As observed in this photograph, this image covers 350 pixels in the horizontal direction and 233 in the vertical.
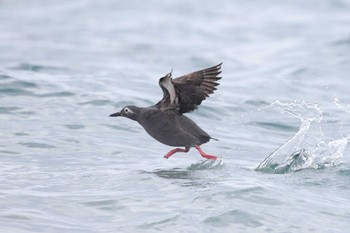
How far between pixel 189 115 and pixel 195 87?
5173mm

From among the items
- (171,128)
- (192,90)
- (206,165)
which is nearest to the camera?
(171,128)

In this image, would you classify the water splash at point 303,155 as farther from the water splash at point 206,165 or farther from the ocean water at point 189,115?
the water splash at point 206,165

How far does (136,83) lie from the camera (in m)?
18.8

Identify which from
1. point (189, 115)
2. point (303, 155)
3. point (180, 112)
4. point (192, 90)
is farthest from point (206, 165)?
point (189, 115)

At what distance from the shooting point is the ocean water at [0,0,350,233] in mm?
9570

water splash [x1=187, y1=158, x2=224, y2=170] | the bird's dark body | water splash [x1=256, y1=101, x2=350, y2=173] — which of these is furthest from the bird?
water splash [x1=256, y1=101, x2=350, y2=173]

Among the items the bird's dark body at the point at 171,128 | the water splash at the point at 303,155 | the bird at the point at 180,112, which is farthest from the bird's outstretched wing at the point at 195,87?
the water splash at the point at 303,155

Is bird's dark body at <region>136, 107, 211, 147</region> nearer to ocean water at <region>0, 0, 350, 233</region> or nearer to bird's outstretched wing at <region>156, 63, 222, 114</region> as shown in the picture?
bird's outstretched wing at <region>156, 63, 222, 114</region>

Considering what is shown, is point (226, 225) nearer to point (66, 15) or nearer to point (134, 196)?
point (134, 196)

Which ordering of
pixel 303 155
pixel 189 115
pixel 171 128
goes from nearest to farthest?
pixel 171 128 → pixel 303 155 → pixel 189 115

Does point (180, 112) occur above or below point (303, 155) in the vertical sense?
above

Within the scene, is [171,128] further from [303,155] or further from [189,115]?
[189,115]

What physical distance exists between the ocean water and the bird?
1.41 feet

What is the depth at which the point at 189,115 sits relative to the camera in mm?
16344
